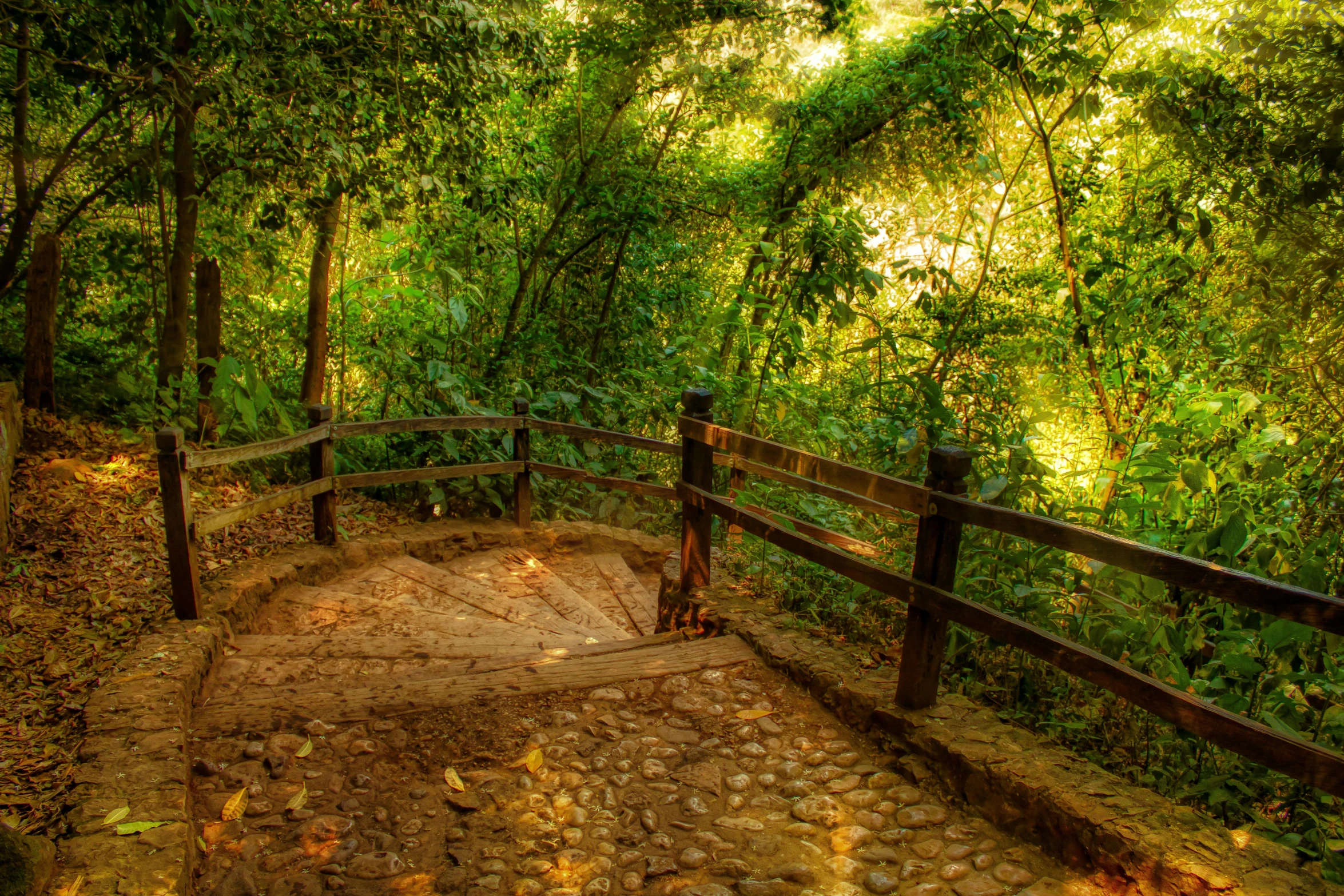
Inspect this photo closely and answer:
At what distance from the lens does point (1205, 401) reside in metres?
3.59

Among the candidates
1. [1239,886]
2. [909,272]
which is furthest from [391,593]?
[1239,886]

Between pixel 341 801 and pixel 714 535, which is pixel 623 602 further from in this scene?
pixel 341 801

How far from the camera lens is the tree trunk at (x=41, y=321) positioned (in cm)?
556

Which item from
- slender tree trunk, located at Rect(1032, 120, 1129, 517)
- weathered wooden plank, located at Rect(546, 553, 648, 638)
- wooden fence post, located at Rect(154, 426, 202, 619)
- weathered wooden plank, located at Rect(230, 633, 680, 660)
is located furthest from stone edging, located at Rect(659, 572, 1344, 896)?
wooden fence post, located at Rect(154, 426, 202, 619)

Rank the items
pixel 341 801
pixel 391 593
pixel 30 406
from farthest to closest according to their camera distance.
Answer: pixel 30 406
pixel 391 593
pixel 341 801

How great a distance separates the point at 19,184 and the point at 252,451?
3696 mm

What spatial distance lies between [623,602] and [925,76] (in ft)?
16.2

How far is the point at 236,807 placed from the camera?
2.57 m

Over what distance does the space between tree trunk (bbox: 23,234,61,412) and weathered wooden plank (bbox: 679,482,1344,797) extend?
5.49 metres

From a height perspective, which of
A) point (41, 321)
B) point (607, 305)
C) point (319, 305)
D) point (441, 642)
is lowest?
point (441, 642)

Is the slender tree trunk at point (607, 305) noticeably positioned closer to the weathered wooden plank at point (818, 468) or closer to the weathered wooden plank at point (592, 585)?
the weathered wooden plank at point (592, 585)

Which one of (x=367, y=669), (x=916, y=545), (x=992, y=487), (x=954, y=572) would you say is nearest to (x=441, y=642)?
(x=367, y=669)

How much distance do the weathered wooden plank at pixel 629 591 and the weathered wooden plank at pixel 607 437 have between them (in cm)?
106

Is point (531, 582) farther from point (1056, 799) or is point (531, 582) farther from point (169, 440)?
point (1056, 799)
